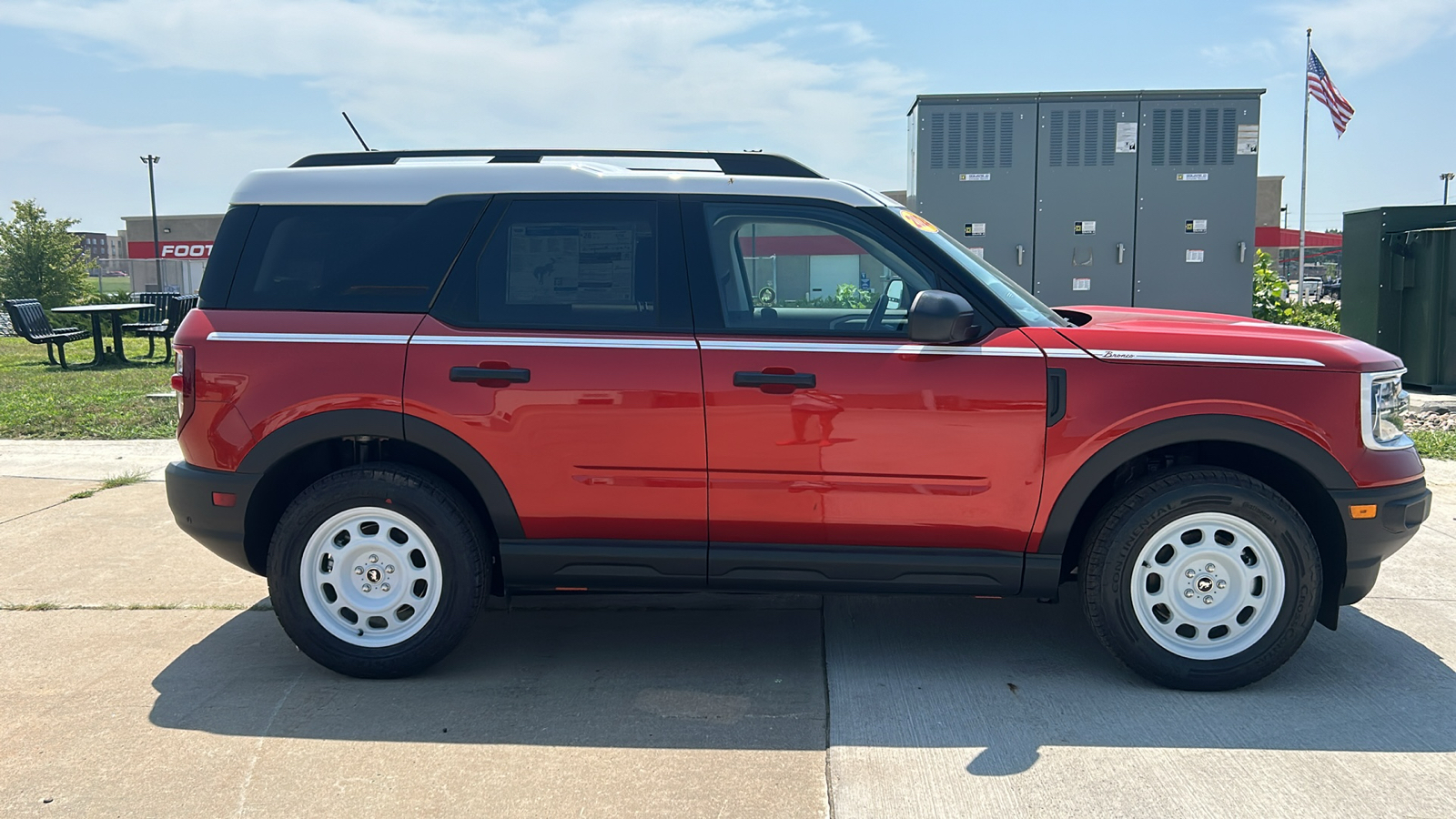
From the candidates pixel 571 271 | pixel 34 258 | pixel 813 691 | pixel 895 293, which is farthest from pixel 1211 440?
pixel 34 258

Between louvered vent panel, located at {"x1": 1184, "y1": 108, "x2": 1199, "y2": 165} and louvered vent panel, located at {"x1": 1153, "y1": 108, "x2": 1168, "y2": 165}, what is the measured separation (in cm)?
19

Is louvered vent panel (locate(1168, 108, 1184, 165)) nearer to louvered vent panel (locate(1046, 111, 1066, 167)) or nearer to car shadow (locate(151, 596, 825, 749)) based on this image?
louvered vent panel (locate(1046, 111, 1066, 167))

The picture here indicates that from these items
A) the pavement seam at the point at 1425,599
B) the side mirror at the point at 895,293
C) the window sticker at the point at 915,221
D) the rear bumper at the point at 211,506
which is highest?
the window sticker at the point at 915,221

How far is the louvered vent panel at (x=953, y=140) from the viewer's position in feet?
30.7

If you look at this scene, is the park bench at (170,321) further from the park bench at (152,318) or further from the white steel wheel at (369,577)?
the white steel wheel at (369,577)

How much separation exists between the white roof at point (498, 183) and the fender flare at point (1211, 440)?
1.18m

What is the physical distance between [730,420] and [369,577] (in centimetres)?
145

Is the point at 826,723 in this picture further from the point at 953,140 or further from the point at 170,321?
the point at 170,321

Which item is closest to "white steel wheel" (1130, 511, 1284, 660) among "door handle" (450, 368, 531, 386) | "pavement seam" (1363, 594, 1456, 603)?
"pavement seam" (1363, 594, 1456, 603)

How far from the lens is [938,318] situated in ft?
11.5

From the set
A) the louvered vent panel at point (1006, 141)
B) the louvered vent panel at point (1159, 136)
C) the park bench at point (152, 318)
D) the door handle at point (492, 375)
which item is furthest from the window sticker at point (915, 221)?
the park bench at point (152, 318)

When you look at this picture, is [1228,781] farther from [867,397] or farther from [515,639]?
[515,639]

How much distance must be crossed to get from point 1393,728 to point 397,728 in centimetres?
323

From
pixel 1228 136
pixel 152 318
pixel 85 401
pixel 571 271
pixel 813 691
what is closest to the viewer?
pixel 813 691
